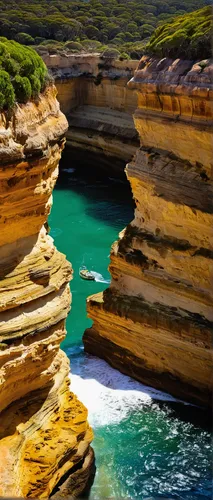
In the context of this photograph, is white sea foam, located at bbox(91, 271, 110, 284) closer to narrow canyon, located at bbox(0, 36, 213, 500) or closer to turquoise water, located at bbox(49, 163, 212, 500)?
turquoise water, located at bbox(49, 163, 212, 500)

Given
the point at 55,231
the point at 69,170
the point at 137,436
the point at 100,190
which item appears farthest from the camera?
the point at 69,170

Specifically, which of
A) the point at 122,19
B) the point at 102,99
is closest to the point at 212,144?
the point at 102,99

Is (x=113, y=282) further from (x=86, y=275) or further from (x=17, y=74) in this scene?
(x=17, y=74)

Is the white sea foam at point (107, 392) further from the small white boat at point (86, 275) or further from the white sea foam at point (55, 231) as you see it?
the white sea foam at point (55, 231)

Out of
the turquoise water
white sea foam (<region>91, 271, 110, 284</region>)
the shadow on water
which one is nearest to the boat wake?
the shadow on water

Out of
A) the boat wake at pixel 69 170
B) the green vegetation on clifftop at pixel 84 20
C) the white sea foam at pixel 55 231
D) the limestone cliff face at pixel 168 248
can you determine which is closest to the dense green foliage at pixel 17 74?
the limestone cliff face at pixel 168 248

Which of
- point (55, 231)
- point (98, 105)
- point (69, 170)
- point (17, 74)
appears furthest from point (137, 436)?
point (69, 170)
